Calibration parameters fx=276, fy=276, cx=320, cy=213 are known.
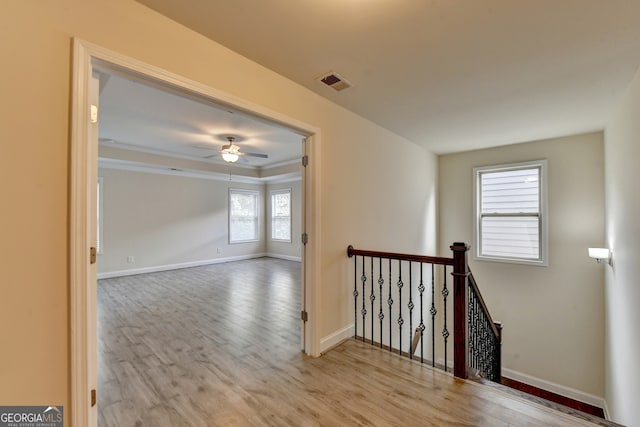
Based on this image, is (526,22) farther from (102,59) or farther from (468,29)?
(102,59)

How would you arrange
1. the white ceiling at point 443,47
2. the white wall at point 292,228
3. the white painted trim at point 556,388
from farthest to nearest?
1. the white wall at point 292,228
2. the white painted trim at point 556,388
3. the white ceiling at point 443,47

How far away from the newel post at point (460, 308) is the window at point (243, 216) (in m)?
6.94

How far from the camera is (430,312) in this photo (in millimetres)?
2779

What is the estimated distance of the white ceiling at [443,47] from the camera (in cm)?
162

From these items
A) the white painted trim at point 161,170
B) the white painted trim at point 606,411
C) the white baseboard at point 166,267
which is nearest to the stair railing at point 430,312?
the white painted trim at point 606,411

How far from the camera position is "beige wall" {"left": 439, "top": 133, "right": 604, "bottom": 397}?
3.98 metres

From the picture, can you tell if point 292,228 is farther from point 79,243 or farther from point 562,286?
point 79,243

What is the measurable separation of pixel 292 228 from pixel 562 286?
6118mm

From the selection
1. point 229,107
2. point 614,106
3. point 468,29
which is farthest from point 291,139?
point 614,106

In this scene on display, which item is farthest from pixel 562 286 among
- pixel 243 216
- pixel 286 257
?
pixel 243 216

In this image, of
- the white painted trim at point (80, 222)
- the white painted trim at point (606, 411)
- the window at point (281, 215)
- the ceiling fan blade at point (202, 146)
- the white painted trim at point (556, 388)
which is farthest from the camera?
the window at point (281, 215)

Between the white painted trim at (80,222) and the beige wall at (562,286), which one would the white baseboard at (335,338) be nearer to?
the white painted trim at (80,222)

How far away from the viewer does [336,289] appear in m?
2.88

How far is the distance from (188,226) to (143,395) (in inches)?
224
